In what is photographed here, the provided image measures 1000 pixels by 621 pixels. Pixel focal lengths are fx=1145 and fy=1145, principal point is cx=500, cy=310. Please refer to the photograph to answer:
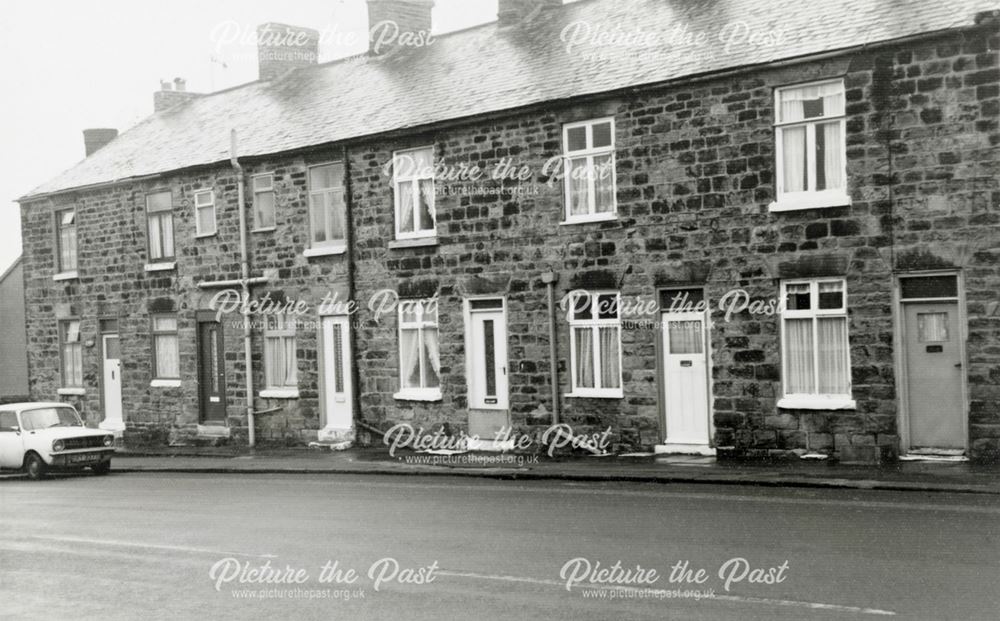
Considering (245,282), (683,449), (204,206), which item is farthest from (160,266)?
(683,449)

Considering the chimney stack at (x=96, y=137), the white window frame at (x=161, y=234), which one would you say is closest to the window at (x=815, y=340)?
the white window frame at (x=161, y=234)

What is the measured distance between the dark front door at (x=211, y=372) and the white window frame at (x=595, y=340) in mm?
A: 10240

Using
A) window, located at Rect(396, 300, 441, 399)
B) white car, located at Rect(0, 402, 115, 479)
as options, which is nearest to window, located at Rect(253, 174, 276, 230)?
window, located at Rect(396, 300, 441, 399)

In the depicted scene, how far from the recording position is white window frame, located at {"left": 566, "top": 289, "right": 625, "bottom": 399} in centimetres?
1977

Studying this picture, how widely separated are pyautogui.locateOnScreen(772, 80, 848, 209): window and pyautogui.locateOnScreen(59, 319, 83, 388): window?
67.6 feet

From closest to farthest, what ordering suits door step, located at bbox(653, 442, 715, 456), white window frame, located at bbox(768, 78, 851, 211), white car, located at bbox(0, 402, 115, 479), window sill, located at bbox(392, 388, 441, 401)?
white window frame, located at bbox(768, 78, 851, 211) → door step, located at bbox(653, 442, 715, 456) → white car, located at bbox(0, 402, 115, 479) → window sill, located at bbox(392, 388, 441, 401)

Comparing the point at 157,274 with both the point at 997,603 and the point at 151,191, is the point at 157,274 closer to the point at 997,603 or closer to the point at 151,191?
the point at 151,191

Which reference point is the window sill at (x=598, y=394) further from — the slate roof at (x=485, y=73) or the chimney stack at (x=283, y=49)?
the chimney stack at (x=283, y=49)

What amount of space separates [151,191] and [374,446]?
31.9 feet

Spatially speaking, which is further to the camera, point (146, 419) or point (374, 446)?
point (146, 419)

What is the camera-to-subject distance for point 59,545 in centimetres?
1277

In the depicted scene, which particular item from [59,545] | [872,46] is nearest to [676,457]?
[872,46]

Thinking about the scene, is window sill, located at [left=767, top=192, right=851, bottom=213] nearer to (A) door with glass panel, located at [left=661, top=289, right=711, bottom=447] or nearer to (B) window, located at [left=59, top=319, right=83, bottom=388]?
(A) door with glass panel, located at [left=661, top=289, right=711, bottom=447]

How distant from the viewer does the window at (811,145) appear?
1730 centimetres
